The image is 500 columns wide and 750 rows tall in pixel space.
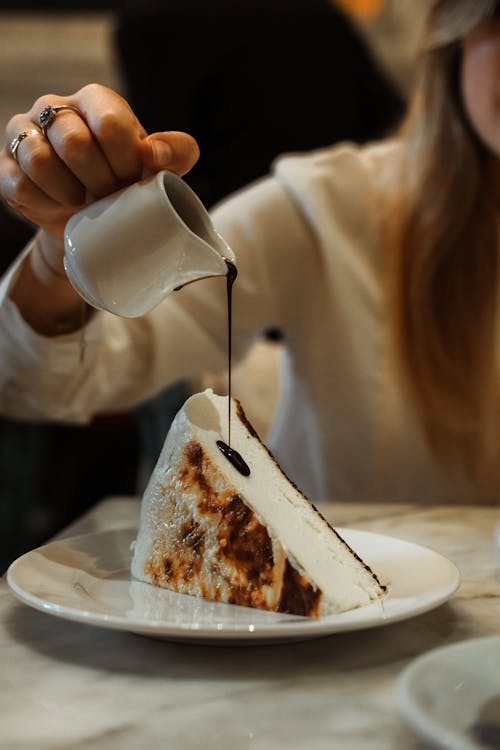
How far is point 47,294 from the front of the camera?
3.44 ft

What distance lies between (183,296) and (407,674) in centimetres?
99

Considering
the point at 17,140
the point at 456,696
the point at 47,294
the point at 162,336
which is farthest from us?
the point at 162,336

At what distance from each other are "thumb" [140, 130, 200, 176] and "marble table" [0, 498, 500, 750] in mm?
360

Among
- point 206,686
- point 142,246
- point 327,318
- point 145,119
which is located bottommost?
point 327,318

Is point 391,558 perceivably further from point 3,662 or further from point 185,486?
point 3,662

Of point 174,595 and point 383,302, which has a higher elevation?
point 174,595

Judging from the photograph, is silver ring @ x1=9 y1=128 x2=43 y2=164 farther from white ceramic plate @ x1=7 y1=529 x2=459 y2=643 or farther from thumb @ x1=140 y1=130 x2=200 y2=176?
white ceramic plate @ x1=7 y1=529 x2=459 y2=643

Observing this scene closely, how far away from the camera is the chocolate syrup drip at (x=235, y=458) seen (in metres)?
0.77

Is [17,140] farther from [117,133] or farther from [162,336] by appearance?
[162,336]

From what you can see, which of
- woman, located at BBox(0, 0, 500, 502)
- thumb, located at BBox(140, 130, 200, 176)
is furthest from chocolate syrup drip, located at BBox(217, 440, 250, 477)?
woman, located at BBox(0, 0, 500, 502)

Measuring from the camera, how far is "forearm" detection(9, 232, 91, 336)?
1.00 m

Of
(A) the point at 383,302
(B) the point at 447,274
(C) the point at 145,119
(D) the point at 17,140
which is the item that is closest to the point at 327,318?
(A) the point at 383,302

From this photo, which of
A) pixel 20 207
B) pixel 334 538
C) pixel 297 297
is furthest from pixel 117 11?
pixel 334 538

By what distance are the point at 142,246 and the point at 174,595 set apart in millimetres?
264
